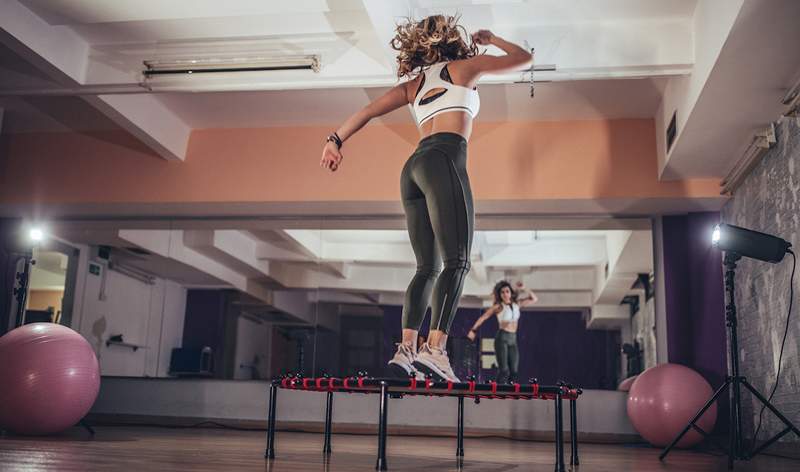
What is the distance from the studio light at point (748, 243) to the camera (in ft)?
12.9

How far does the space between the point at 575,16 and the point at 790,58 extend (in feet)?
4.52

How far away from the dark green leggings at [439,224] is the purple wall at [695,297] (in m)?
3.81

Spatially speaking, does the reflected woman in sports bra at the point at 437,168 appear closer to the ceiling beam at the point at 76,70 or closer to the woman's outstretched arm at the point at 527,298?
the ceiling beam at the point at 76,70

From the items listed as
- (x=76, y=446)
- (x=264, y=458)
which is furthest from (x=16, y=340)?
(x=264, y=458)

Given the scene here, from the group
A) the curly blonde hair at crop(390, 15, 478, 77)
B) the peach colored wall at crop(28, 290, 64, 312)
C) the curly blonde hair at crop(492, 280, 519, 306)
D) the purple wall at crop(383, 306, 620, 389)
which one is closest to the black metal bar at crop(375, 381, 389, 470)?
the curly blonde hair at crop(390, 15, 478, 77)

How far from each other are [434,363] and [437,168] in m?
0.72

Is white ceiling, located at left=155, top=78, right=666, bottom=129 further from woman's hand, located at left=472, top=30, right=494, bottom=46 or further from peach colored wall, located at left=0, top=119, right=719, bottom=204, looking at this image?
woman's hand, located at left=472, top=30, right=494, bottom=46

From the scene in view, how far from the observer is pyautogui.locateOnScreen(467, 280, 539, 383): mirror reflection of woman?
607cm

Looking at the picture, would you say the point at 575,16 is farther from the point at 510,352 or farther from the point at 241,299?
the point at 241,299

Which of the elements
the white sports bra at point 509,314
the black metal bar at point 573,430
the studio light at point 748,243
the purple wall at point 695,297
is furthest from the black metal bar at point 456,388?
the purple wall at point 695,297

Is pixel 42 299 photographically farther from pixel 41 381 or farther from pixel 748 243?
pixel 748 243

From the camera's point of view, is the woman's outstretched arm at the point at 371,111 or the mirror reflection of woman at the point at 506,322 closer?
the woman's outstretched arm at the point at 371,111

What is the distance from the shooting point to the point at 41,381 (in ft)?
14.1

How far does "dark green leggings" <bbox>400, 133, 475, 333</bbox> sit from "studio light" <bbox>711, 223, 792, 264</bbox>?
185 cm
